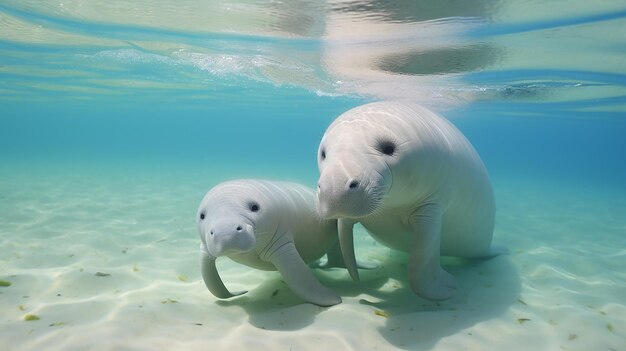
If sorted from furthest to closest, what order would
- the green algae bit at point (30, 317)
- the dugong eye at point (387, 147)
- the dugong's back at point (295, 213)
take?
the dugong's back at point (295, 213), the green algae bit at point (30, 317), the dugong eye at point (387, 147)

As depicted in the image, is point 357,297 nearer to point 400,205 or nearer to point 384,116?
point 400,205

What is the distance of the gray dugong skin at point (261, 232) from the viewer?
10.1ft

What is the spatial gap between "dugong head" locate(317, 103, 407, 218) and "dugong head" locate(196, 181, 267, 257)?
0.70 meters

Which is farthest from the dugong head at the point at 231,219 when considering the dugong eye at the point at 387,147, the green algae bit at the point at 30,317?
the green algae bit at the point at 30,317

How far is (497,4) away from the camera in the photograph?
7406 mm

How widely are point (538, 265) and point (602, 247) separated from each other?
113 inches

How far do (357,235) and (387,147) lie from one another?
508 centimetres

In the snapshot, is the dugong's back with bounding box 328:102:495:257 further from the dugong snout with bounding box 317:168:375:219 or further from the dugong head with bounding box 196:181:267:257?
the dugong head with bounding box 196:181:267:257

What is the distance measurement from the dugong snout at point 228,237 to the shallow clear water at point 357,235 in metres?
0.61

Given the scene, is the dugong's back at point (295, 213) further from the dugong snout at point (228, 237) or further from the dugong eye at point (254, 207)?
the dugong snout at point (228, 237)

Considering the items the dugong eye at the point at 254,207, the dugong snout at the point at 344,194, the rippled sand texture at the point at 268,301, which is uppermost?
the dugong snout at the point at 344,194

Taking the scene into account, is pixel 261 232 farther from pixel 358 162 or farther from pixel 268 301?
pixel 358 162

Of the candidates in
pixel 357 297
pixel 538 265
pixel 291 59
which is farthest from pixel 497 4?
pixel 291 59

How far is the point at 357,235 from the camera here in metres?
7.97
